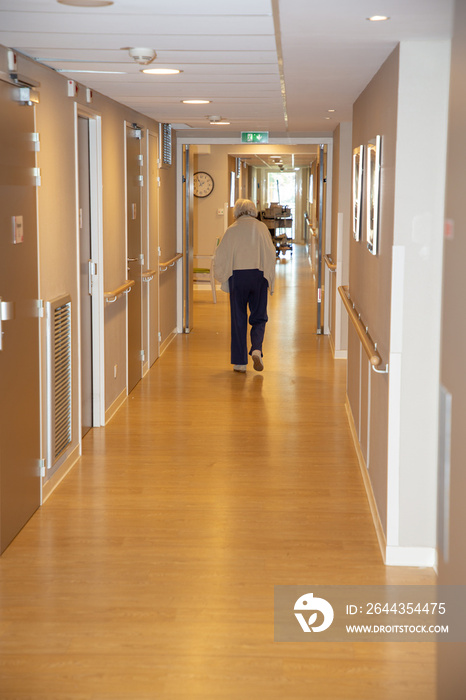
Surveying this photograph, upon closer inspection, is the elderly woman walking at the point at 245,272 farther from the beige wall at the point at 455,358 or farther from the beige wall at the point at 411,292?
the beige wall at the point at 455,358

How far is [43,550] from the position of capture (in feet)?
13.3

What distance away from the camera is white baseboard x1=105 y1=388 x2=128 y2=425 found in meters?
6.46

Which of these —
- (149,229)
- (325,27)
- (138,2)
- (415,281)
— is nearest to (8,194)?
(138,2)

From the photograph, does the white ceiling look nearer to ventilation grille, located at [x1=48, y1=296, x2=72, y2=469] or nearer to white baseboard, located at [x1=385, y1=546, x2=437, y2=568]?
ventilation grille, located at [x1=48, y1=296, x2=72, y2=469]

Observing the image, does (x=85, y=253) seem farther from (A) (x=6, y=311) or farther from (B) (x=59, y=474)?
(A) (x=6, y=311)

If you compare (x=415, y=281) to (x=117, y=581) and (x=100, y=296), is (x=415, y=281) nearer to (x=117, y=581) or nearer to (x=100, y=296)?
(x=117, y=581)

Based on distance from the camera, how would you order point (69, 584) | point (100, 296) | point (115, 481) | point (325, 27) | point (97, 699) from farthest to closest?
point (100, 296) → point (115, 481) → point (69, 584) → point (325, 27) → point (97, 699)

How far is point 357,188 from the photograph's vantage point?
571 cm

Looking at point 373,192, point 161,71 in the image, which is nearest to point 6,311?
point 161,71

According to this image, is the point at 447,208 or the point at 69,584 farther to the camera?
the point at 69,584

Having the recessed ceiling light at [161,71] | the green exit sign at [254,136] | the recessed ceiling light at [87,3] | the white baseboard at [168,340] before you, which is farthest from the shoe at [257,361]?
the recessed ceiling light at [87,3]

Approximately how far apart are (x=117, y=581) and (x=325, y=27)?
2561 millimetres

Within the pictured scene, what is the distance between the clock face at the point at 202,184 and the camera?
15.7 metres

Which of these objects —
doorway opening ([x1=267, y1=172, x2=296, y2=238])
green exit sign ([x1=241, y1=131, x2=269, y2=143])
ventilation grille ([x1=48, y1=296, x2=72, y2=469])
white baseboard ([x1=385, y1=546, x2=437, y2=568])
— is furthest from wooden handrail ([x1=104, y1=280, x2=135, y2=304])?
doorway opening ([x1=267, y1=172, x2=296, y2=238])
